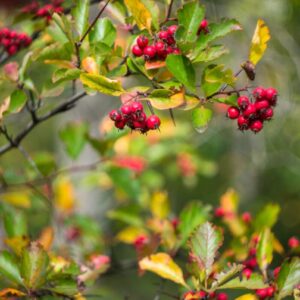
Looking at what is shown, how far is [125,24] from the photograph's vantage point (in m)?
1.59

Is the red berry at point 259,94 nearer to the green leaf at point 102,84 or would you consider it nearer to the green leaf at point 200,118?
the green leaf at point 200,118

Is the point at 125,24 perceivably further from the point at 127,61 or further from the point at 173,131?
the point at 173,131

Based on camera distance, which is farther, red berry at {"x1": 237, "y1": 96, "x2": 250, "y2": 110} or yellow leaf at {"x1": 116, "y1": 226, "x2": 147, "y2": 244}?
yellow leaf at {"x1": 116, "y1": 226, "x2": 147, "y2": 244}

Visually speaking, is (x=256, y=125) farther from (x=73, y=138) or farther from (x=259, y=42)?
(x=73, y=138)

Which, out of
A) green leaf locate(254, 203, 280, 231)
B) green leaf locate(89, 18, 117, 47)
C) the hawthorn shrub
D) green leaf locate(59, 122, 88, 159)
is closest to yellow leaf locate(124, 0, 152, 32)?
the hawthorn shrub

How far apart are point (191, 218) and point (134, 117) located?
2.24ft

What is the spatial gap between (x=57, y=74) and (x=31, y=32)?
→ 2.26 ft

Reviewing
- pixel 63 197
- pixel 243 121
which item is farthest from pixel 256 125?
pixel 63 197

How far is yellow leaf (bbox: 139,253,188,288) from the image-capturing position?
4.92ft

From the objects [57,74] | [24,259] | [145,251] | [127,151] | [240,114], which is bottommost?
[127,151]

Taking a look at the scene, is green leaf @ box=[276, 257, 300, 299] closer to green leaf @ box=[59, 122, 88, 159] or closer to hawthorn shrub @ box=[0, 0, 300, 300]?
hawthorn shrub @ box=[0, 0, 300, 300]

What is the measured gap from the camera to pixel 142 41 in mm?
1332

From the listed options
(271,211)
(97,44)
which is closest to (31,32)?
(97,44)

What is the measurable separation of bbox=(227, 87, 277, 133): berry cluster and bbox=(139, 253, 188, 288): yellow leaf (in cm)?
44
